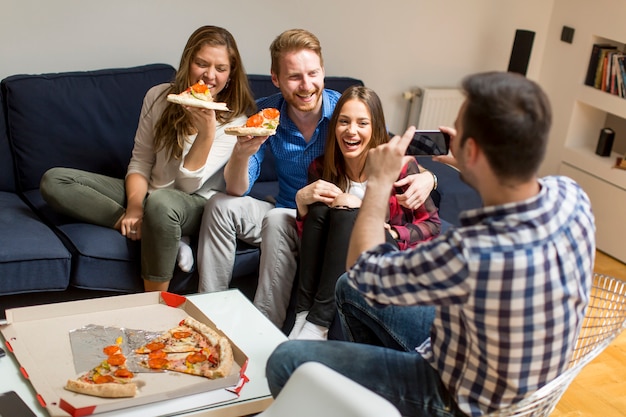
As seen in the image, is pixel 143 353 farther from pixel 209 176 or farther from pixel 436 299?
pixel 209 176

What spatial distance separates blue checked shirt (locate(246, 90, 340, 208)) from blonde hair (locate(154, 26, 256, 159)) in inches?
4.9

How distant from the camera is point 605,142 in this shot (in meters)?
4.34

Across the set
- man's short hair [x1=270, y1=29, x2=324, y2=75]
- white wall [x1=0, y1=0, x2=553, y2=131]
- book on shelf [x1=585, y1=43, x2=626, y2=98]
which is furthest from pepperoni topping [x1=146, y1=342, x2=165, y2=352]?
book on shelf [x1=585, y1=43, x2=626, y2=98]

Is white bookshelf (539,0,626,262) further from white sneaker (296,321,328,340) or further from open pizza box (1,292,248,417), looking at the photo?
open pizza box (1,292,248,417)

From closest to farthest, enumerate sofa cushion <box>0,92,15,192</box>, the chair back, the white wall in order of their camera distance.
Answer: the chair back, sofa cushion <box>0,92,15,192</box>, the white wall

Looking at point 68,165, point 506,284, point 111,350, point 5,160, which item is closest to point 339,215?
point 111,350

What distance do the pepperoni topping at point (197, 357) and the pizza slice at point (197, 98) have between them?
1013 millimetres

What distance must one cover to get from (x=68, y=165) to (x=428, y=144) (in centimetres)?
156

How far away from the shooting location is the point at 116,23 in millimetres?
3551

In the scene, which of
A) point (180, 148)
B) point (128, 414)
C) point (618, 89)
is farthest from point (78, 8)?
point (618, 89)

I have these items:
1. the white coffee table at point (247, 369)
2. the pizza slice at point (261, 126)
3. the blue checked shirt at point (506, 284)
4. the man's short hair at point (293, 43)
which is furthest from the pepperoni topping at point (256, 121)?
the blue checked shirt at point (506, 284)

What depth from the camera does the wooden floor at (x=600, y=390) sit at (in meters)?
2.87

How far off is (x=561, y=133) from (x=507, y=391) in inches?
125

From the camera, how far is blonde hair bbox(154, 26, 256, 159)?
298cm
